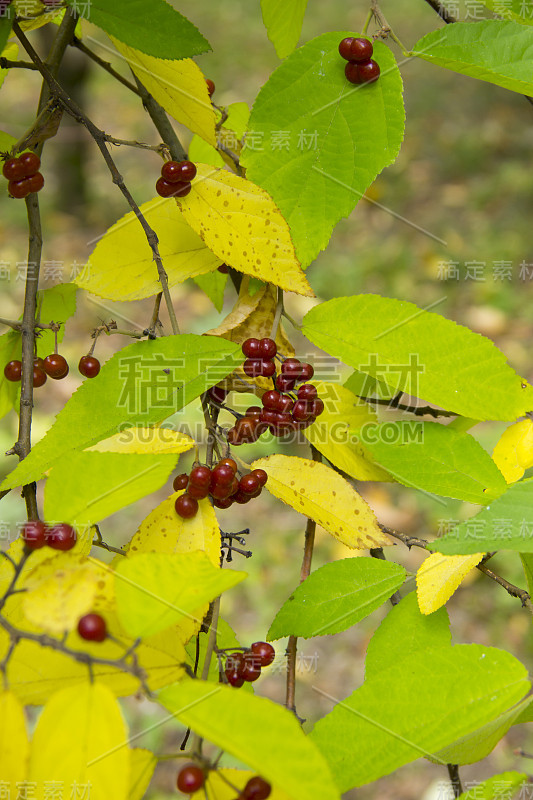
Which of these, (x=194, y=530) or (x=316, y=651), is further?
(x=316, y=651)

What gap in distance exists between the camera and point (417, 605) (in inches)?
29.7

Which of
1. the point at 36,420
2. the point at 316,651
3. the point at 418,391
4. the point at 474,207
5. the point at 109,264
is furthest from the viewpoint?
the point at 474,207

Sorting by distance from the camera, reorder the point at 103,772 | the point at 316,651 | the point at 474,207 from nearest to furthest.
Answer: the point at 103,772 < the point at 316,651 < the point at 474,207

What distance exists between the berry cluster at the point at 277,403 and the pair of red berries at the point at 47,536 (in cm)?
21

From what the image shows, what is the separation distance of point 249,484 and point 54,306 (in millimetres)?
453

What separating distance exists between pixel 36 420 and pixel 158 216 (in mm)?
2599

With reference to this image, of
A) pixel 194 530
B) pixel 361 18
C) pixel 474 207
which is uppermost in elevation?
pixel 361 18

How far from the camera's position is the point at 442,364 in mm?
697

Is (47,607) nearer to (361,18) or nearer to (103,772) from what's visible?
(103,772)

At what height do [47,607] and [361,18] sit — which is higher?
[361,18]

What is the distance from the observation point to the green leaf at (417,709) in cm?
53

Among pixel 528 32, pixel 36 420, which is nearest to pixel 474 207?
pixel 36 420

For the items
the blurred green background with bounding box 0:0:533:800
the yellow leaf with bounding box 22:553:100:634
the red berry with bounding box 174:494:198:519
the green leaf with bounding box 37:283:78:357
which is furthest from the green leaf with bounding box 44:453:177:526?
the blurred green background with bounding box 0:0:533:800

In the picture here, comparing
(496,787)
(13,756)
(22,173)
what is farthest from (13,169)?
(496,787)
